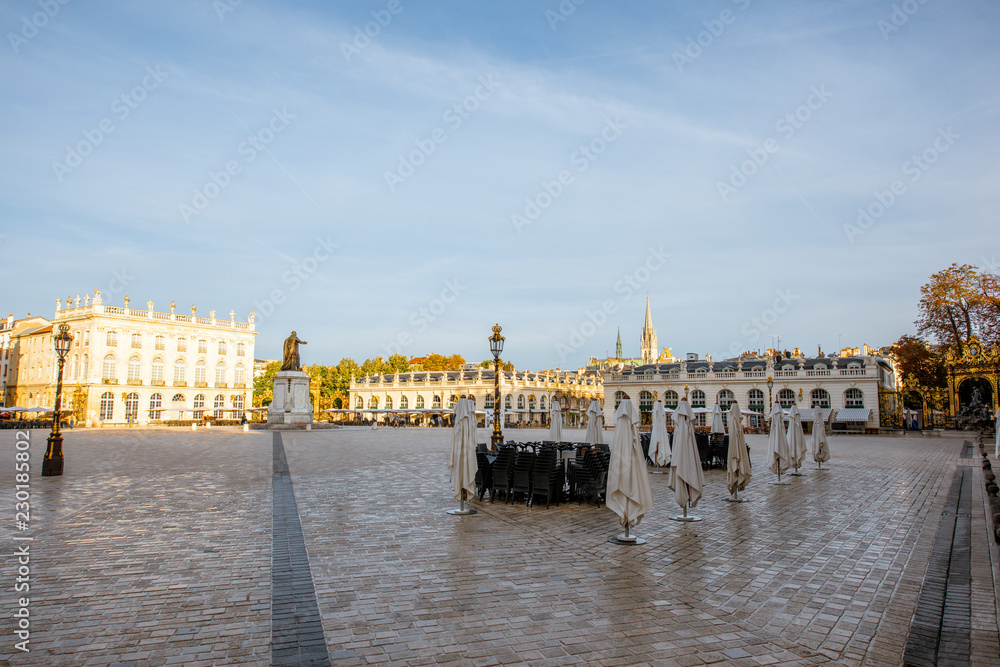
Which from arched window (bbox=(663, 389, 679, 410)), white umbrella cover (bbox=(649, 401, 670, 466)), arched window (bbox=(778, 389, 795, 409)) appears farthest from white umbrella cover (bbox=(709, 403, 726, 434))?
arched window (bbox=(663, 389, 679, 410))

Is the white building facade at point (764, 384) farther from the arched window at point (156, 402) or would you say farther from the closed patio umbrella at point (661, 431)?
the arched window at point (156, 402)

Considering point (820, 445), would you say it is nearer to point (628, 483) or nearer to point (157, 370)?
point (628, 483)

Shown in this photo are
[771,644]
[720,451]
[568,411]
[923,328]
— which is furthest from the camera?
[568,411]

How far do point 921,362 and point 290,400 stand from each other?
5026 cm

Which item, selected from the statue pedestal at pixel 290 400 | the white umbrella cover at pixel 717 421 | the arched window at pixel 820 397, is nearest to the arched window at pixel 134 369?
the statue pedestal at pixel 290 400

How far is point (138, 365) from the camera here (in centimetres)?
7138

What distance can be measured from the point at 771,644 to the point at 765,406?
2389 inches

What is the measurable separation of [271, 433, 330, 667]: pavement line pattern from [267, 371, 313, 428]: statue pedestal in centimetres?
3781

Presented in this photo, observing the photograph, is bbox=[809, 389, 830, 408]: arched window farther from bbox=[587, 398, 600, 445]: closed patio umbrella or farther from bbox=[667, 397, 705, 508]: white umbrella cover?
bbox=[667, 397, 705, 508]: white umbrella cover

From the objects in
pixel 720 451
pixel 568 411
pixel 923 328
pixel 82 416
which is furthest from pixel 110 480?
pixel 568 411

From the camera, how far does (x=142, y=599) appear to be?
591cm

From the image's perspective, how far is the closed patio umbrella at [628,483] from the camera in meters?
8.38

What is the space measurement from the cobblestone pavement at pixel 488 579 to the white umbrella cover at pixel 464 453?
68 cm

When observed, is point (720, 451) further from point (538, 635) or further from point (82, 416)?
point (82, 416)
